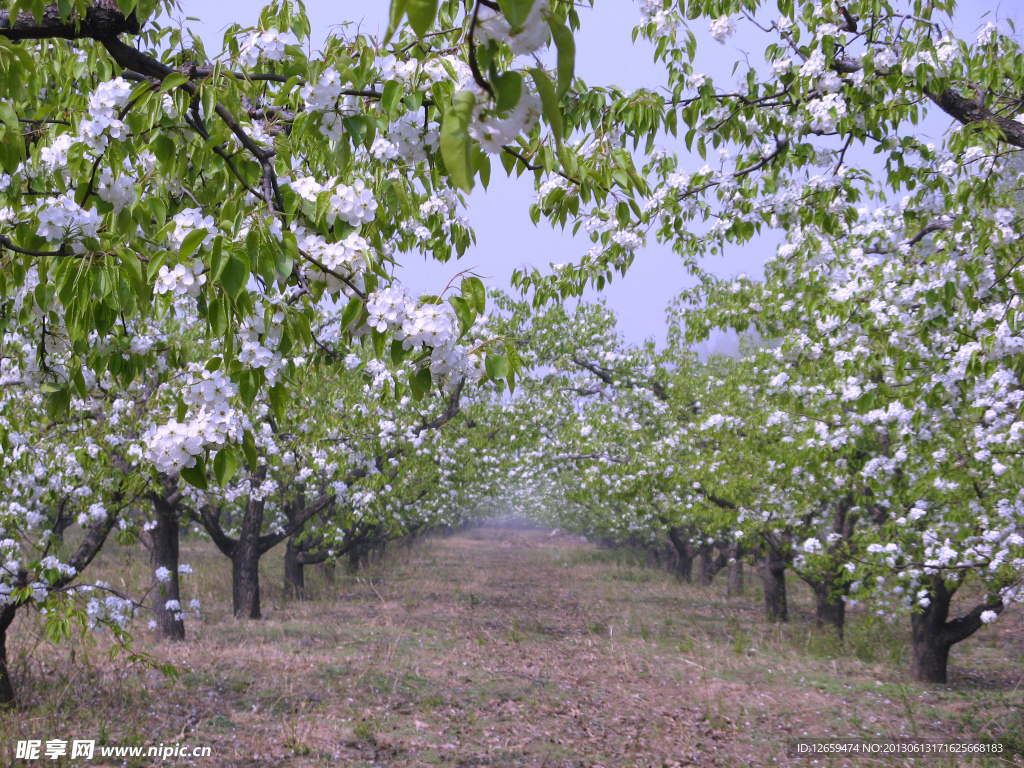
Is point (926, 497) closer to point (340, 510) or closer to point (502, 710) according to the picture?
point (502, 710)

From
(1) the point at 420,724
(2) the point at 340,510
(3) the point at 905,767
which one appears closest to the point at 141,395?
(1) the point at 420,724

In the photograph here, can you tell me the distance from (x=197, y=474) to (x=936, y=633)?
31.2 ft

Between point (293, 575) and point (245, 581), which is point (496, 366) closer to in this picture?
point (245, 581)

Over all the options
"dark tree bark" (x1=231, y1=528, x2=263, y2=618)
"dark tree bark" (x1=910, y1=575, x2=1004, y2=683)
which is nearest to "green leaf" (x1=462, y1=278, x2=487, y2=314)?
"dark tree bark" (x1=910, y1=575, x2=1004, y2=683)

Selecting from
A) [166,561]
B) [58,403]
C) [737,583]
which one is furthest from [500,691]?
[737,583]

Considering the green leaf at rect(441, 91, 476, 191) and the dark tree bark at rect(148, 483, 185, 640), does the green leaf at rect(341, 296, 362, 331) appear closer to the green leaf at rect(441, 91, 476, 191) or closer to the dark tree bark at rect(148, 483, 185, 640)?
the green leaf at rect(441, 91, 476, 191)

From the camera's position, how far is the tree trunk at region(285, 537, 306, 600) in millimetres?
15227

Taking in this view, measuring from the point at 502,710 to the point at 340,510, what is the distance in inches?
283

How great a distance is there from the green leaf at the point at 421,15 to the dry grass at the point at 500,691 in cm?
560

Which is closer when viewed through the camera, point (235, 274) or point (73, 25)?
point (235, 274)

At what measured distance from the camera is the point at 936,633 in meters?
8.43

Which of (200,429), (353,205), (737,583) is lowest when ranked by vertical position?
(737,583)

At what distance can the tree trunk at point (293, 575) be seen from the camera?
1523 centimetres

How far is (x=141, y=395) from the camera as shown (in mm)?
7680
